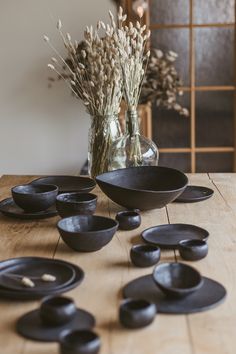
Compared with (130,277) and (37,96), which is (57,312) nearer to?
(130,277)

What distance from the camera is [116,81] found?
2305 mm

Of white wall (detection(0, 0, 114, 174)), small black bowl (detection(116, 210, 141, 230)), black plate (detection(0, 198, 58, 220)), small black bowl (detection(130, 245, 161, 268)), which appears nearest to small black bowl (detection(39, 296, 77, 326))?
small black bowl (detection(130, 245, 161, 268))

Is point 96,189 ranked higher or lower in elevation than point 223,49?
lower

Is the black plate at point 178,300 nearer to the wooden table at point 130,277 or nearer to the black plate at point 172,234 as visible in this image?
the wooden table at point 130,277

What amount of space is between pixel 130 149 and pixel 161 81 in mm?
1802

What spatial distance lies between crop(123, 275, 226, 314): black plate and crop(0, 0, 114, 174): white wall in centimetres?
295

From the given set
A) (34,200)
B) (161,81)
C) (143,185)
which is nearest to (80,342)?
(34,200)

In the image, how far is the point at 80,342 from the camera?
1.11m

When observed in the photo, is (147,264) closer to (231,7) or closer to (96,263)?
(96,263)

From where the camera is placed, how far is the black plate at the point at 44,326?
117cm

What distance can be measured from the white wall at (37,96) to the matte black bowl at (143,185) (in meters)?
2.17

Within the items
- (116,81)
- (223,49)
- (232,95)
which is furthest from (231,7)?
(116,81)

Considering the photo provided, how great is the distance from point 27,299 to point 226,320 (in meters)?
0.41

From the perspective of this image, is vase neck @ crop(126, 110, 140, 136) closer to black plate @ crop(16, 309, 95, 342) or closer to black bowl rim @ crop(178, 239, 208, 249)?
black bowl rim @ crop(178, 239, 208, 249)
